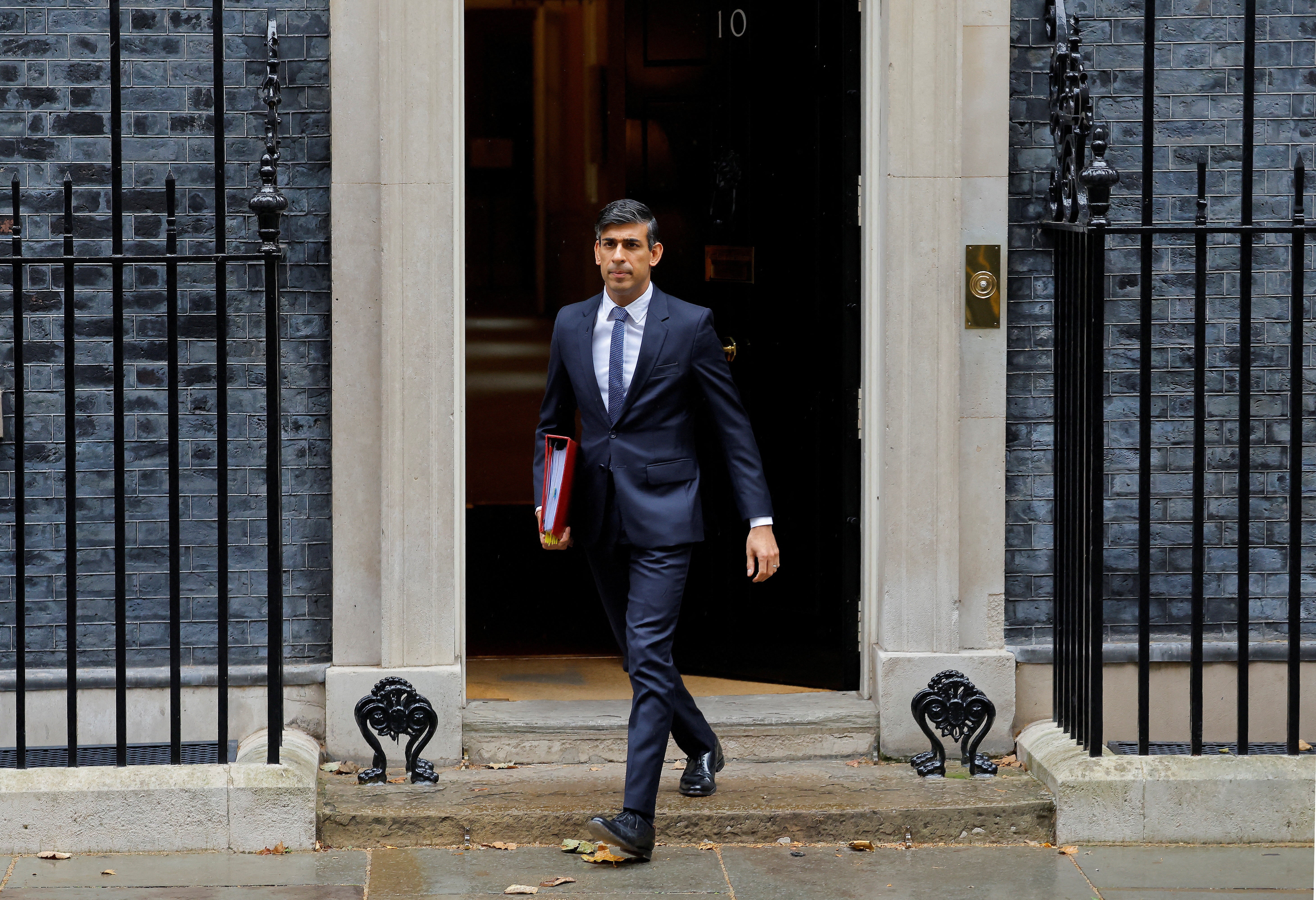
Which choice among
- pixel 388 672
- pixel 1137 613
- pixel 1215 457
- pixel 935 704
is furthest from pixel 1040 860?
pixel 388 672

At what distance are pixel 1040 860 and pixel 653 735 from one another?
1291 millimetres

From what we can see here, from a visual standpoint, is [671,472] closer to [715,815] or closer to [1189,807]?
[715,815]

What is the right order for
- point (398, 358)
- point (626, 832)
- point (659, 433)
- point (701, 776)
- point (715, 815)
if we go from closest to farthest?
point (626, 832)
point (659, 433)
point (715, 815)
point (701, 776)
point (398, 358)

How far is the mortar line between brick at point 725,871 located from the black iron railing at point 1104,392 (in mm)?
1269

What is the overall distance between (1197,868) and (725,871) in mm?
1430

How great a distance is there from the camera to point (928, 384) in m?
5.56

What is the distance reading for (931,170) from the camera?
550 cm

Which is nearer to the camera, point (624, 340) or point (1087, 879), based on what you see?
point (1087, 879)

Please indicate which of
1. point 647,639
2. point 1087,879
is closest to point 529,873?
point 647,639

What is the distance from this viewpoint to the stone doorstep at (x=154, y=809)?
478 cm

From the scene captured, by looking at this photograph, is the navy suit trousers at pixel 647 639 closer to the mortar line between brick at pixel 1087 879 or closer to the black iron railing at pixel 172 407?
the black iron railing at pixel 172 407

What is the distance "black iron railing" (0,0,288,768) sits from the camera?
15.5 ft

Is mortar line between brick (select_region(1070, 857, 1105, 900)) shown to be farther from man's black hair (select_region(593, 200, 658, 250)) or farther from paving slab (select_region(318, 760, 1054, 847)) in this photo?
man's black hair (select_region(593, 200, 658, 250))

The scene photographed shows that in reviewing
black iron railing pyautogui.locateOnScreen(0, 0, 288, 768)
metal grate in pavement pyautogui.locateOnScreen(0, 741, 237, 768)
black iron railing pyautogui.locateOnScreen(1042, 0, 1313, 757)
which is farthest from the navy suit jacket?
metal grate in pavement pyautogui.locateOnScreen(0, 741, 237, 768)
